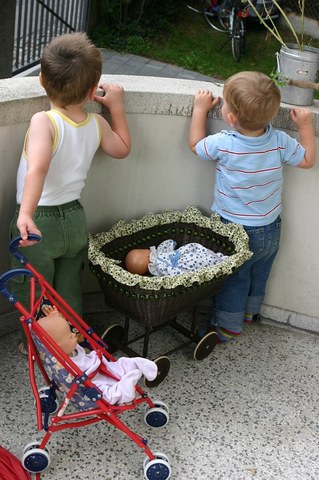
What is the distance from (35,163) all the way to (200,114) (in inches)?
37.1

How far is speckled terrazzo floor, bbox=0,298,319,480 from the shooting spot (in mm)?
3207

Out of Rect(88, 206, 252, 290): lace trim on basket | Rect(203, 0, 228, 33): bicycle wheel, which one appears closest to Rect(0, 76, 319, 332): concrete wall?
Rect(88, 206, 252, 290): lace trim on basket

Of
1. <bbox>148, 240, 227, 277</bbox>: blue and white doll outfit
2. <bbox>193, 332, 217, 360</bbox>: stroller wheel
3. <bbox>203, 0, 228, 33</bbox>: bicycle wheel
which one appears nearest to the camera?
A: <bbox>148, 240, 227, 277</bbox>: blue and white doll outfit

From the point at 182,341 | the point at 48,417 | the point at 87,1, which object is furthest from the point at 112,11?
the point at 48,417

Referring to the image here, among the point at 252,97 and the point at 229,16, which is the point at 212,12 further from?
the point at 252,97

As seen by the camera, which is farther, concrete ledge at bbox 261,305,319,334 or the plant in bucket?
concrete ledge at bbox 261,305,319,334

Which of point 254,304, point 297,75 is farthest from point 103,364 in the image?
point 297,75

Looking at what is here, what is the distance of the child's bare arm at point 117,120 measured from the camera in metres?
3.43

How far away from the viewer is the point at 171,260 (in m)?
3.58

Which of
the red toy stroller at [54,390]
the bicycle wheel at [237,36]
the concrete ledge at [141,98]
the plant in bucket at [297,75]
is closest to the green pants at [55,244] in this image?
the red toy stroller at [54,390]

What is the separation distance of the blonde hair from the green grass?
6886 mm

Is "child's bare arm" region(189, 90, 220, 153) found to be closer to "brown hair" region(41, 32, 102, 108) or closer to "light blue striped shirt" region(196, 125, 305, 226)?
"light blue striped shirt" region(196, 125, 305, 226)

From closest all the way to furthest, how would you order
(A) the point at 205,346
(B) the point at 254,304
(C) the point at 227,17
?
(A) the point at 205,346, (B) the point at 254,304, (C) the point at 227,17

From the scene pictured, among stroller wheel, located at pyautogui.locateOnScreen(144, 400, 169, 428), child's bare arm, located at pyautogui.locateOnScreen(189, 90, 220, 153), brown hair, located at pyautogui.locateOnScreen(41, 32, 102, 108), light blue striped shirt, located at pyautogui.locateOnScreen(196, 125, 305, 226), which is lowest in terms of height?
stroller wheel, located at pyautogui.locateOnScreen(144, 400, 169, 428)
